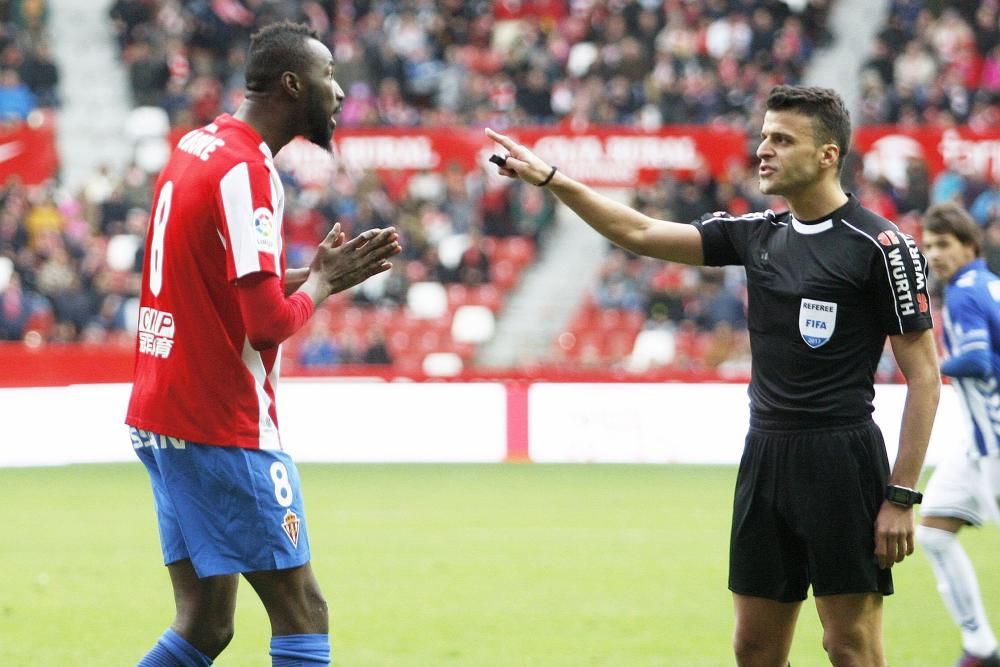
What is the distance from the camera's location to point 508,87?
74.2ft

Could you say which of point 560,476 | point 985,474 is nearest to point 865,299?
point 985,474

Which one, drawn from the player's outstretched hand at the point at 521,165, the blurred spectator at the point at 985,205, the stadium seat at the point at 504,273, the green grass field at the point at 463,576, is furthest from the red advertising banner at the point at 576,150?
the player's outstretched hand at the point at 521,165

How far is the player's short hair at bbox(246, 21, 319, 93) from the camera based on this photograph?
4531 millimetres

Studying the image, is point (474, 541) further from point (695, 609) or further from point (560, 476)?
point (560, 476)

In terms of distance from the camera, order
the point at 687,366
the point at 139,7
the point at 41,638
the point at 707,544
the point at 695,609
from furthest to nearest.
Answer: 1. the point at 139,7
2. the point at 687,366
3. the point at 707,544
4. the point at 695,609
5. the point at 41,638

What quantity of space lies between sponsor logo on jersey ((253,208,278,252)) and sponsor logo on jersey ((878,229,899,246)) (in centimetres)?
184

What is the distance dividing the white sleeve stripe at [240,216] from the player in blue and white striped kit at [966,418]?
3.60 meters

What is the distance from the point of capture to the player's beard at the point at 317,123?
15.1 feet

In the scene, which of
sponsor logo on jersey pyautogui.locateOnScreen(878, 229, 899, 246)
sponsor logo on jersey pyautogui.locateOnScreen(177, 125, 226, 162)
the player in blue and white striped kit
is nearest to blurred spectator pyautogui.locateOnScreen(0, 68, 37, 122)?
the player in blue and white striped kit

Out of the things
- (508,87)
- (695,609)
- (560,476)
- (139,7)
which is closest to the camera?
(695,609)

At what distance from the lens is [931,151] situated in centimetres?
2061

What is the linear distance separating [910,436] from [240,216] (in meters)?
2.12

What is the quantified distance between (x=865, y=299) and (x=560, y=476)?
1097 cm

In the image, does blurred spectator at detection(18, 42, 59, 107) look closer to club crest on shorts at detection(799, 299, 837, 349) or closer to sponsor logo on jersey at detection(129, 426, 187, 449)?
sponsor logo on jersey at detection(129, 426, 187, 449)
